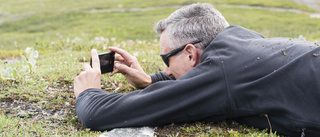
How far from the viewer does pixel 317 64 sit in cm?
314

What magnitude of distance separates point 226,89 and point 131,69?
6.90 ft

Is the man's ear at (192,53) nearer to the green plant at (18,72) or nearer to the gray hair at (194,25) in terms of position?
the gray hair at (194,25)

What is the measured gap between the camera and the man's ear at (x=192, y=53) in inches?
150

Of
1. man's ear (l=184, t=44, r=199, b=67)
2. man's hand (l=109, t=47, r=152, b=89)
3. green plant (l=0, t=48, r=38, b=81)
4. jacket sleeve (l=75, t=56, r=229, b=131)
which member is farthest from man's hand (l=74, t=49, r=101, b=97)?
green plant (l=0, t=48, r=38, b=81)

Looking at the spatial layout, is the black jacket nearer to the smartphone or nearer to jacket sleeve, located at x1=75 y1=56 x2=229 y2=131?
jacket sleeve, located at x1=75 y1=56 x2=229 y2=131

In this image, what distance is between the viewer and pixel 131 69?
4.96 m

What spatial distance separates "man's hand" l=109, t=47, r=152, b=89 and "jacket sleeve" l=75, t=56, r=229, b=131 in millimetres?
1229

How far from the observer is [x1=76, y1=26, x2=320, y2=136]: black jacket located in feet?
10.4

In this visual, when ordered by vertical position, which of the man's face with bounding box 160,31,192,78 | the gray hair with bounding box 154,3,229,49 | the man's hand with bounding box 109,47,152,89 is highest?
the gray hair with bounding box 154,3,229,49

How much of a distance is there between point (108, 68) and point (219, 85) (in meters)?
2.17

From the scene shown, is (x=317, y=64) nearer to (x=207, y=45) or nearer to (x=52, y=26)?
(x=207, y=45)

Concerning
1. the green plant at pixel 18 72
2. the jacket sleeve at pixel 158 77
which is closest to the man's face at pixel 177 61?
the jacket sleeve at pixel 158 77

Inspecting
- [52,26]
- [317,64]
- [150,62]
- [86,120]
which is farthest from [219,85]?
[52,26]

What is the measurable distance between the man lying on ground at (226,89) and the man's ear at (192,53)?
0.03ft
